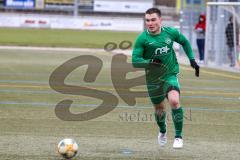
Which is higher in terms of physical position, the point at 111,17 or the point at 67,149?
the point at 67,149

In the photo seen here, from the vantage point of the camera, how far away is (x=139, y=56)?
8.92 metres

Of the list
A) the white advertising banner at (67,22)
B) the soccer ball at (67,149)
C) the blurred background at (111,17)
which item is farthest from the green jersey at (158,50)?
the white advertising banner at (67,22)

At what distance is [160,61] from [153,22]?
55 cm

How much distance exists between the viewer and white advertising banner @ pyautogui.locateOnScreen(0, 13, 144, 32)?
57.5 metres

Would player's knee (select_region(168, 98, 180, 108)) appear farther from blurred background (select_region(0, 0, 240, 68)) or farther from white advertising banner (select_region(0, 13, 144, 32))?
white advertising banner (select_region(0, 13, 144, 32))

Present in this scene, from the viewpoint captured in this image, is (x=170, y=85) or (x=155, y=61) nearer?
(x=155, y=61)

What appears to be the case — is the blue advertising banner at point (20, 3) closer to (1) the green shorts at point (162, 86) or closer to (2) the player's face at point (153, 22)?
(1) the green shorts at point (162, 86)

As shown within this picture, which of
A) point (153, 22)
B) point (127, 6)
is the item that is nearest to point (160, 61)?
point (153, 22)

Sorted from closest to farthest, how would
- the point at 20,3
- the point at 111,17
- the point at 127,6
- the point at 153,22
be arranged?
the point at 153,22 → the point at 111,17 → the point at 20,3 → the point at 127,6

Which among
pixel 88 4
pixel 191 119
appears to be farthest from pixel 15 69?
pixel 88 4

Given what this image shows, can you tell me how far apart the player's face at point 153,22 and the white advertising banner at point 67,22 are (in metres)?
49.2

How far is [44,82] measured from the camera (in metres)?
17.2

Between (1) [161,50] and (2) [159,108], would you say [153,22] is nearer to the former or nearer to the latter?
(1) [161,50]

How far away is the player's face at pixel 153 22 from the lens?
8.89 meters
